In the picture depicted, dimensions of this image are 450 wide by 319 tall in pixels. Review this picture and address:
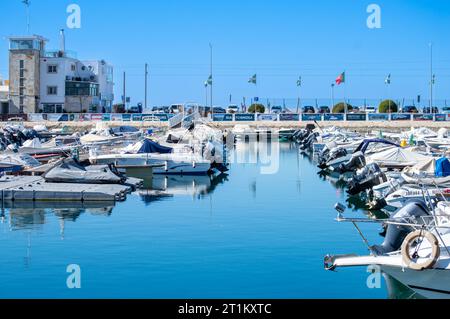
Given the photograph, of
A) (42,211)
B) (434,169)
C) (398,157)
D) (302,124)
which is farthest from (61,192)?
(302,124)

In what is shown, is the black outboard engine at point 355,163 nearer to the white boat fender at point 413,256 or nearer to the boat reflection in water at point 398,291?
the boat reflection in water at point 398,291

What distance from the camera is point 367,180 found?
115 feet

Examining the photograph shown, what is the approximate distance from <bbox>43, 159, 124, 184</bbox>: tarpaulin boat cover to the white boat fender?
2274cm

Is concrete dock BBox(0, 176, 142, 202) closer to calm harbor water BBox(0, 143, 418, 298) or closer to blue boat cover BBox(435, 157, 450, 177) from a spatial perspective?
calm harbor water BBox(0, 143, 418, 298)

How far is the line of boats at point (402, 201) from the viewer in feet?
56.1

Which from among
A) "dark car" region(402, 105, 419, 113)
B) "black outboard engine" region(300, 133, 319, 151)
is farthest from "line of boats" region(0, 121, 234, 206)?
"dark car" region(402, 105, 419, 113)

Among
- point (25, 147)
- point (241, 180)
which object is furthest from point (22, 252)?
point (25, 147)

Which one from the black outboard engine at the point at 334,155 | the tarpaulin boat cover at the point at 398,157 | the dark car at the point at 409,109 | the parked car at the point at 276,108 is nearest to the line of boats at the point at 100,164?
the black outboard engine at the point at 334,155

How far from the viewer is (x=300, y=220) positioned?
30.5m

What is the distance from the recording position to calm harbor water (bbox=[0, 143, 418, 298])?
19.7 m
